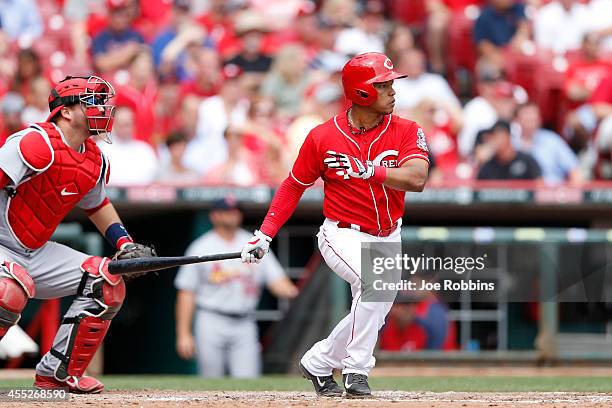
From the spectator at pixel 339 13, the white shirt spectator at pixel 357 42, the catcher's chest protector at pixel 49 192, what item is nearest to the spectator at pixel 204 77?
the white shirt spectator at pixel 357 42

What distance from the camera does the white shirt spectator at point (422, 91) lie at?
11.9 meters

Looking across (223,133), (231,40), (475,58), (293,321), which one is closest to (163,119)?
(223,133)

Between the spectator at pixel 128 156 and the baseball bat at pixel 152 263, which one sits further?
the spectator at pixel 128 156

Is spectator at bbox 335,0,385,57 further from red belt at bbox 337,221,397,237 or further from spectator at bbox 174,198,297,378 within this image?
red belt at bbox 337,221,397,237

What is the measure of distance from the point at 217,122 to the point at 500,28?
11.0ft

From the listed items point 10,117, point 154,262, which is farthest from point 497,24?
point 154,262

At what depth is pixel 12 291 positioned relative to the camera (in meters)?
6.19

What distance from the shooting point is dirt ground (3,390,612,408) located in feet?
19.9

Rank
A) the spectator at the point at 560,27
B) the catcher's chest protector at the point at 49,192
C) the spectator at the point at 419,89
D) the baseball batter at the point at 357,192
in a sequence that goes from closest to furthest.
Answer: the baseball batter at the point at 357,192
the catcher's chest protector at the point at 49,192
the spectator at the point at 419,89
the spectator at the point at 560,27

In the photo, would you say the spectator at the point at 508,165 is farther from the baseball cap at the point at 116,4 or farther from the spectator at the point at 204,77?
the baseball cap at the point at 116,4

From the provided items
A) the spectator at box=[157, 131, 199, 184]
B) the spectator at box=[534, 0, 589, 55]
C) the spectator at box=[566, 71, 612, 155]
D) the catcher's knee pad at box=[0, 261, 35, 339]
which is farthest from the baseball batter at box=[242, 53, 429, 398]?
the spectator at box=[534, 0, 589, 55]

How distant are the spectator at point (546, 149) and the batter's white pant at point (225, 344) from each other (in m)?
2.92

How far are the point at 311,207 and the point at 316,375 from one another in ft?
12.4

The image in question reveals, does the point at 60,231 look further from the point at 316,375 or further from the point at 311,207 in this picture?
the point at 316,375
